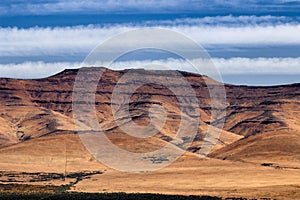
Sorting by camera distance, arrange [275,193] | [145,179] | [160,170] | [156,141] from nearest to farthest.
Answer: [275,193] < [145,179] < [160,170] < [156,141]

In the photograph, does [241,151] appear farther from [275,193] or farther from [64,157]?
[275,193]

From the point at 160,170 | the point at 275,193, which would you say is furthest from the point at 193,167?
the point at 275,193

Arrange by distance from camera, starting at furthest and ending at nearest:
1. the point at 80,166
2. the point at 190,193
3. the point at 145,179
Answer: the point at 80,166 < the point at 145,179 < the point at 190,193

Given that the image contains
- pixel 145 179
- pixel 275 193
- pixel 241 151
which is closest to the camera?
pixel 275 193

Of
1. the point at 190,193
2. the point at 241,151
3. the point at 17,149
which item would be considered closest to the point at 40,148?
the point at 17,149

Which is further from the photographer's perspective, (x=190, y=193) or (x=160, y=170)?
(x=160, y=170)

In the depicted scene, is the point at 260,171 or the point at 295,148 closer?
the point at 260,171

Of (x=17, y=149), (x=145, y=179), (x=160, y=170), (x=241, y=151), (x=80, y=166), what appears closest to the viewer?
(x=145, y=179)

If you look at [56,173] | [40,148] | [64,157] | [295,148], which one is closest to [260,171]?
[295,148]

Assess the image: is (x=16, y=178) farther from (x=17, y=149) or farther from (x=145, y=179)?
(x=17, y=149)
